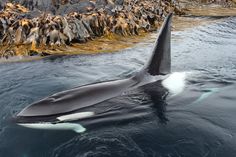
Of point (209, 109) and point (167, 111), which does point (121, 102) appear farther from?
point (209, 109)

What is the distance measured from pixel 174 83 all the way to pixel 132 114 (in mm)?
3164

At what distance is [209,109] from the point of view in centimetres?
1105

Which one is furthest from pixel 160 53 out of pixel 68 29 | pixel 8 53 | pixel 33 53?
pixel 68 29

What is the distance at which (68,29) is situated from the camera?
22.2 m

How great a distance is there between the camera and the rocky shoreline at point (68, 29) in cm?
2088

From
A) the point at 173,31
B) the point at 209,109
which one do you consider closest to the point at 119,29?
the point at 173,31

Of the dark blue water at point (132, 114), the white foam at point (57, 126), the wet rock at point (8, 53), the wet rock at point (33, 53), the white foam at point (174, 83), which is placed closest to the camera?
the dark blue water at point (132, 114)

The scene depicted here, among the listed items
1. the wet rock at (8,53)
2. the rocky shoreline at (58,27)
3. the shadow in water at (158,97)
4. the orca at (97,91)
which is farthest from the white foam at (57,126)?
the rocky shoreline at (58,27)

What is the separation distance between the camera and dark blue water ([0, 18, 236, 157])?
340 inches

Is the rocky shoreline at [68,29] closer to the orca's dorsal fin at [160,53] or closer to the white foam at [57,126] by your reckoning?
the orca's dorsal fin at [160,53]

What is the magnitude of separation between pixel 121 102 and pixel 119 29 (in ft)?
51.4

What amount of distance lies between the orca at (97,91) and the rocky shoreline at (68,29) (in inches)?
342

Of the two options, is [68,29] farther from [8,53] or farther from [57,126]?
[57,126]

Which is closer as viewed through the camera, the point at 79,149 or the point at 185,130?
the point at 79,149
